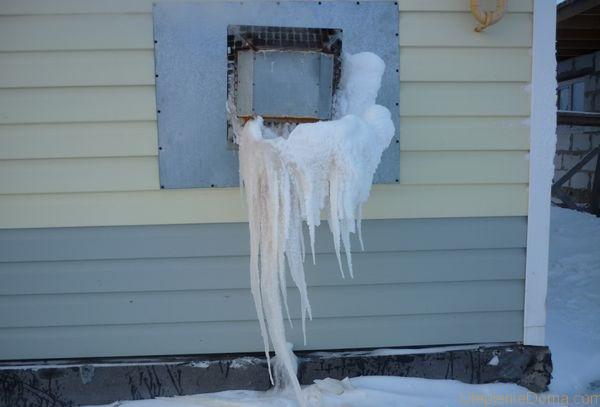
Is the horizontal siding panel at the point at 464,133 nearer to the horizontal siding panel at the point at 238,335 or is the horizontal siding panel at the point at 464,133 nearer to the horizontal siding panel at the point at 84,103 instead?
the horizontal siding panel at the point at 84,103

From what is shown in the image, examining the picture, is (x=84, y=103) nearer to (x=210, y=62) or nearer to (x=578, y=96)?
(x=210, y=62)

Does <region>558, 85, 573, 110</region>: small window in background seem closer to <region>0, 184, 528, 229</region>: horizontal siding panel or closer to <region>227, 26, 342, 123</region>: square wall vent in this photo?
<region>0, 184, 528, 229</region>: horizontal siding panel

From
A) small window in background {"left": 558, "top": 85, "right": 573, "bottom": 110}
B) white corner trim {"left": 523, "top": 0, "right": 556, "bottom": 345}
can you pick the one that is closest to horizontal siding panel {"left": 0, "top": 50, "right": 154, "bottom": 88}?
white corner trim {"left": 523, "top": 0, "right": 556, "bottom": 345}

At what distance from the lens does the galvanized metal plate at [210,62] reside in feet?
7.57

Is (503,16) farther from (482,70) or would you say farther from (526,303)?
(526,303)

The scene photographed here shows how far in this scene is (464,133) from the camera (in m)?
2.46

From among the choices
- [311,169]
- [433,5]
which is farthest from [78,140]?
[433,5]

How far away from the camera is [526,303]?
2.58 meters

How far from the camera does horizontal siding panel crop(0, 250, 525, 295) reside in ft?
8.01

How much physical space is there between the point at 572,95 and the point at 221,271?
6581 mm

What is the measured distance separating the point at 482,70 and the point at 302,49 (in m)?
1.03

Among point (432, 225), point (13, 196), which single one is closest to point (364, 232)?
point (432, 225)

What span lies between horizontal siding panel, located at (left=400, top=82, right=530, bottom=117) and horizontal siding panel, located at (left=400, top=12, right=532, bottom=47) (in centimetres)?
20

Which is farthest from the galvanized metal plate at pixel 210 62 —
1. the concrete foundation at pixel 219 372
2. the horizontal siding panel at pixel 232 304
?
the concrete foundation at pixel 219 372
